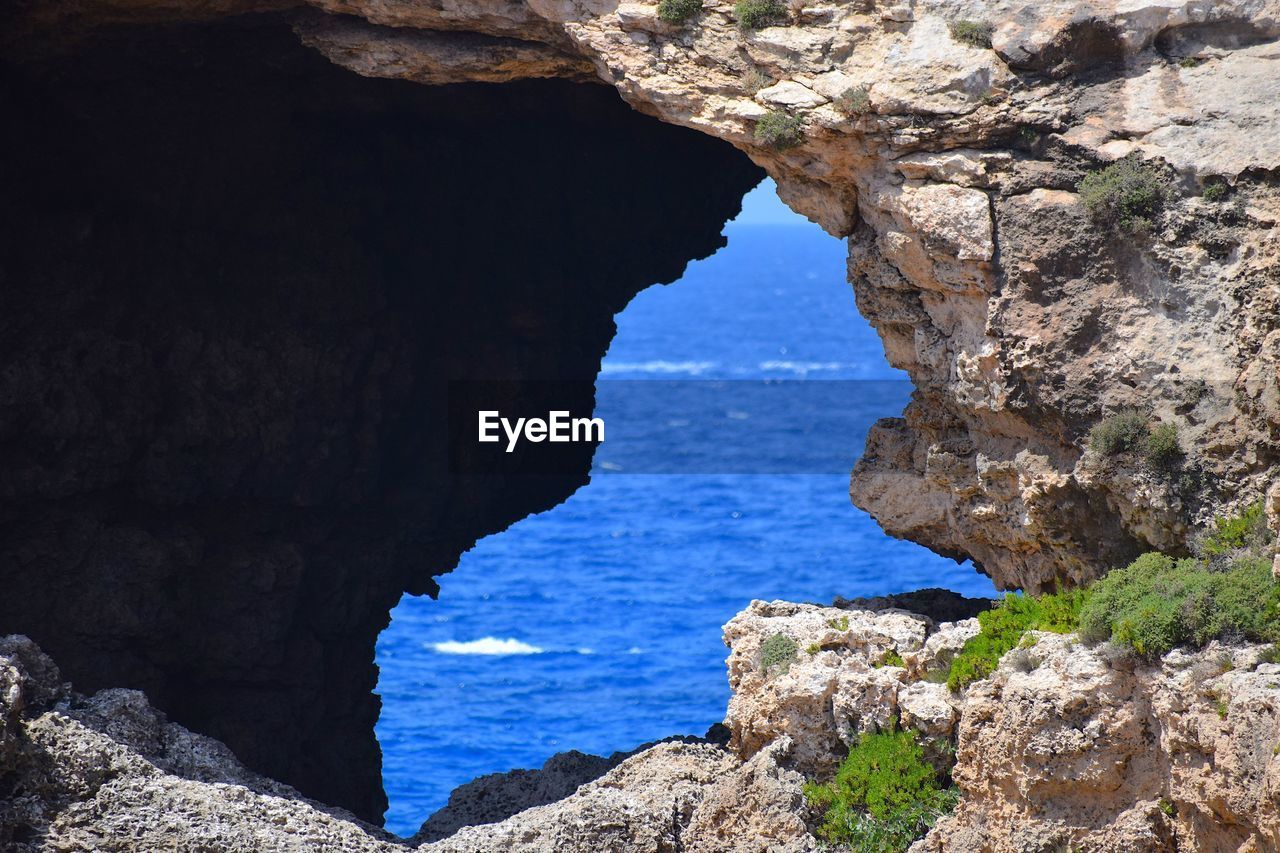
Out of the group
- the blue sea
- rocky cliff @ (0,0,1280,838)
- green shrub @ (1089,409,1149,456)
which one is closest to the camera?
green shrub @ (1089,409,1149,456)

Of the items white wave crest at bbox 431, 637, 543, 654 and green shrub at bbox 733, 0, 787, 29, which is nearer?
green shrub at bbox 733, 0, 787, 29

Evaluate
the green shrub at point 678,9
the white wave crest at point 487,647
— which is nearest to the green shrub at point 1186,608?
the green shrub at point 678,9

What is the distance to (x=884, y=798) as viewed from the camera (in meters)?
15.3

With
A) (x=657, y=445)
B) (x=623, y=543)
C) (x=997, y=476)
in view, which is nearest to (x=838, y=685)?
(x=997, y=476)

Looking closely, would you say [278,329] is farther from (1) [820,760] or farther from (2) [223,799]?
(1) [820,760]

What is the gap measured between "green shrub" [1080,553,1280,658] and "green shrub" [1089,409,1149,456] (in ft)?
4.51

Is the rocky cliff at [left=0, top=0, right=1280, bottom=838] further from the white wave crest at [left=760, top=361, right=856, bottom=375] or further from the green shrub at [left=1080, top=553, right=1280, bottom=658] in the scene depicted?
the white wave crest at [left=760, top=361, right=856, bottom=375]

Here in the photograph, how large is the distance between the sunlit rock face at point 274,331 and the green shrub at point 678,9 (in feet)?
21.2

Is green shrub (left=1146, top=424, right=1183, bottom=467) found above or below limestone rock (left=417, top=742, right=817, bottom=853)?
above

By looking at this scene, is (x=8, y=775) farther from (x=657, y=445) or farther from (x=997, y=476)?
(x=657, y=445)

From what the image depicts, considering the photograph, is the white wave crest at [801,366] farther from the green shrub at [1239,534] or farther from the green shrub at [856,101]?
the green shrub at [1239,534]

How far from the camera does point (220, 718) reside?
24.0 metres

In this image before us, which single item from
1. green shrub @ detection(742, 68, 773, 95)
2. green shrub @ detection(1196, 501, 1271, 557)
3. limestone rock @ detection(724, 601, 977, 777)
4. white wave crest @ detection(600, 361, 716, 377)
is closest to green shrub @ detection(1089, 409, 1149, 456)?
green shrub @ detection(1196, 501, 1271, 557)

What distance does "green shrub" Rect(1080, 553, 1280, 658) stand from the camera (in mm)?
13320
